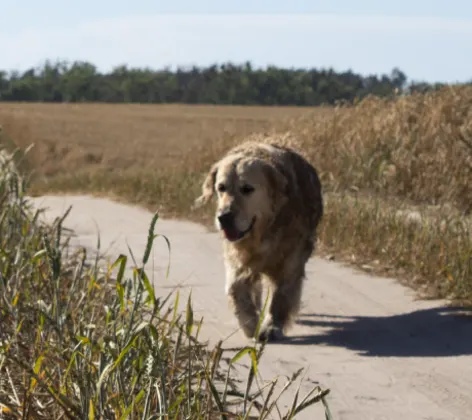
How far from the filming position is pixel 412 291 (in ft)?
27.7

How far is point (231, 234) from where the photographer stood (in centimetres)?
690

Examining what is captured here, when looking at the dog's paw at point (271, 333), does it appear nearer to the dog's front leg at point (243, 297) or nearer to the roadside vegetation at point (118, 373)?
the dog's front leg at point (243, 297)

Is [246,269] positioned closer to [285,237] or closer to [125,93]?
[285,237]

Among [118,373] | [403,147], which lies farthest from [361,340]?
[403,147]

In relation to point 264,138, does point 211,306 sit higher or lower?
lower

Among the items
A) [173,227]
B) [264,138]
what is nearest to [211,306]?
[264,138]

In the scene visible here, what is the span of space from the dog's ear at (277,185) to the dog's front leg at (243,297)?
1.63 ft

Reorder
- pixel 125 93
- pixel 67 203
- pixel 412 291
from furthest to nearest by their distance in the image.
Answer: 1. pixel 125 93
2. pixel 67 203
3. pixel 412 291

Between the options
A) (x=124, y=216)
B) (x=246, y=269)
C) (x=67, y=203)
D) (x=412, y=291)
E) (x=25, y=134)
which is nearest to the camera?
(x=246, y=269)

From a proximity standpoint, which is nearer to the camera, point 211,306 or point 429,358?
point 429,358

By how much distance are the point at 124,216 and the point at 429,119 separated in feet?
14.5

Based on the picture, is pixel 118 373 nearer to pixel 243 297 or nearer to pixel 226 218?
pixel 226 218

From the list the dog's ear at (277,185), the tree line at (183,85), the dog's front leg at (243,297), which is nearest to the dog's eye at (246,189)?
the dog's ear at (277,185)

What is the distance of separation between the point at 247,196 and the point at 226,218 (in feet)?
0.80
